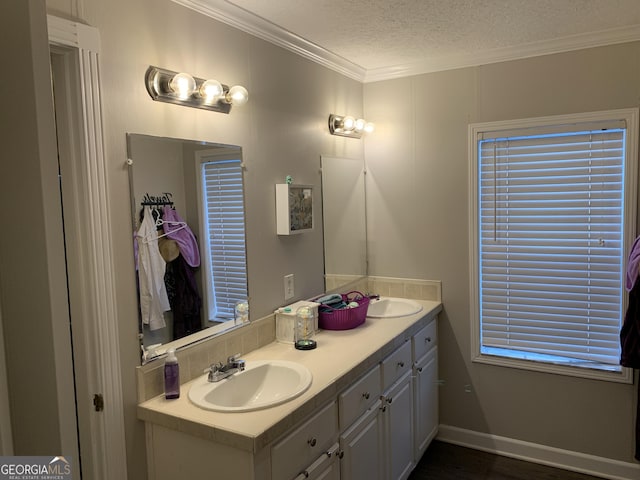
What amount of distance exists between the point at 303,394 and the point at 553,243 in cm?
194

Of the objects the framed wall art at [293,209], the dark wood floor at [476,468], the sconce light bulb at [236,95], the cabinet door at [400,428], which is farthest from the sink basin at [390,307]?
the sconce light bulb at [236,95]

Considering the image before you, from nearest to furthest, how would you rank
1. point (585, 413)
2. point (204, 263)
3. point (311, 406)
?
1. point (311, 406)
2. point (204, 263)
3. point (585, 413)

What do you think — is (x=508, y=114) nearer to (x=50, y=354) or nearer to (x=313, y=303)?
(x=313, y=303)

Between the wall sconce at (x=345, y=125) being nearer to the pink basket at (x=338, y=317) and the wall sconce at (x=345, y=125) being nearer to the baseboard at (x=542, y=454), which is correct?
the pink basket at (x=338, y=317)

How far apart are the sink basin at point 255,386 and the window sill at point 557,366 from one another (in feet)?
5.30

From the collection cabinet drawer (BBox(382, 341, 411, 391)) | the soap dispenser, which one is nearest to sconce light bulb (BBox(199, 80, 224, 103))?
the soap dispenser

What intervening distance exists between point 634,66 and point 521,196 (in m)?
0.91

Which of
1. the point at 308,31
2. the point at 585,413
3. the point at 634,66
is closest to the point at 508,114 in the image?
the point at 634,66

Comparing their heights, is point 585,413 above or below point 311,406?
below

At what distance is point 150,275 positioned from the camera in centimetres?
188

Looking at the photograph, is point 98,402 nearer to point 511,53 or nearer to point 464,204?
point 464,204

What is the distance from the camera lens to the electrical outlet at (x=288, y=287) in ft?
8.84

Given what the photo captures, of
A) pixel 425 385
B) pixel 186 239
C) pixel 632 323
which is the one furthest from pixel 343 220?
A: pixel 632 323

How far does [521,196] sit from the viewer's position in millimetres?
3025
